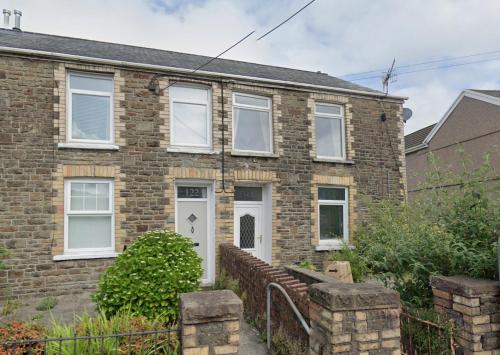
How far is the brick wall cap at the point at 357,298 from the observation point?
2.77 metres

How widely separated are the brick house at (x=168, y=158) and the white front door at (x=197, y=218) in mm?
27

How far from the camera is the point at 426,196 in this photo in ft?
16.2

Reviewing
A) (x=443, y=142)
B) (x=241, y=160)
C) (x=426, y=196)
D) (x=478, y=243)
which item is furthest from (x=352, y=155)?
(x=443, y=142)

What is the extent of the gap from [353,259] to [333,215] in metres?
1.50

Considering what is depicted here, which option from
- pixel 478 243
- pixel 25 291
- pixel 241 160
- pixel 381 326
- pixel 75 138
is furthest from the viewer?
pixel 241 160

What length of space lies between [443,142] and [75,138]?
60.4 ft

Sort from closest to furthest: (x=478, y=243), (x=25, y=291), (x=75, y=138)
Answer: (x=478, y=243) → (x=25, y=291) → (x=75, y=138)

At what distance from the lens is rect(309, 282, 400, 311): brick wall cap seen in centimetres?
277

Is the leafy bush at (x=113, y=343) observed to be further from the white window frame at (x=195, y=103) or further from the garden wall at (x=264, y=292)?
the white window frame at (x=195, y=103)

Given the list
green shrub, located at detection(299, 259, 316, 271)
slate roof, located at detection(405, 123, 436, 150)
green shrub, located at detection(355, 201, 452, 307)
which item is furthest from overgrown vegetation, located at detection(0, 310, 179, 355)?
slate roof, located at detection(405, 123, 436, 150)

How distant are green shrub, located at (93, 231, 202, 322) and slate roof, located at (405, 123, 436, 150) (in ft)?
68.4

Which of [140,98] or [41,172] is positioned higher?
[140,98]

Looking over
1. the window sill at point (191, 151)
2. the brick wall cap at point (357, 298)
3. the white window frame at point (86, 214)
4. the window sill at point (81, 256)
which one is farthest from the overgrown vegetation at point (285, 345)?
the window sill at point (191, 151)

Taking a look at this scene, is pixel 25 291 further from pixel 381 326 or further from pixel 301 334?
pixel 381 326
